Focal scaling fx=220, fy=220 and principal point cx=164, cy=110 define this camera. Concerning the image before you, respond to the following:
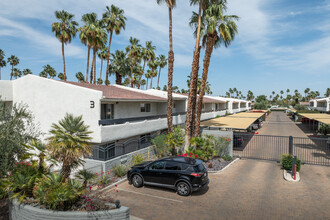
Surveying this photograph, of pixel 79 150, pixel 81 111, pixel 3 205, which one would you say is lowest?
pixel 3 205

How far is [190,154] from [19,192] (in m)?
12.4

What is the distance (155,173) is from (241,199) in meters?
4.86

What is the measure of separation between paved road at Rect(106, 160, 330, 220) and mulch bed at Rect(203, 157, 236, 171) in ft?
4.10

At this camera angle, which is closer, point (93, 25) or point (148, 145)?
point (148, 145)

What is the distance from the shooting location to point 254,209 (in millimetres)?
10445

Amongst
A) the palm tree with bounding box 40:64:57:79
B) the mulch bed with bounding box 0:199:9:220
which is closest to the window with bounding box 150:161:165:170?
the mulch bed with bounding box 0:199:9:220

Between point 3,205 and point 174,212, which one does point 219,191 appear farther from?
point 3,205

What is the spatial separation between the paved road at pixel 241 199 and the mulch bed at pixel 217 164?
125 cm

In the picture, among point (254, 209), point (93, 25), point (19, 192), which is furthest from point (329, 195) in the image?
point (93, 25)

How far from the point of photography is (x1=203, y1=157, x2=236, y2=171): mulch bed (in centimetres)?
1684

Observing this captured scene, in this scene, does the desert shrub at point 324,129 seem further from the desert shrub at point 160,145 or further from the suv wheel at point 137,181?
the suv wheel at point 137,181

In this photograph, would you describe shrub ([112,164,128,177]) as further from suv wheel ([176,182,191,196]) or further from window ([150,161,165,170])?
suv wheel ([176,182,191,196])

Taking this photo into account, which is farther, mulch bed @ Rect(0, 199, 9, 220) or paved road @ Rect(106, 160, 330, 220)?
paved road @ Rect(106, 160, 330, 220)

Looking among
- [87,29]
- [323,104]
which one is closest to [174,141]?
[87,29]
